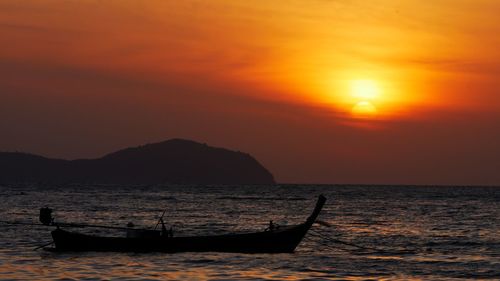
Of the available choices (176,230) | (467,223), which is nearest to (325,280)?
(176,230)

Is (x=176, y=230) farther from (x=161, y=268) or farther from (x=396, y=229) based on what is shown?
(x=161, y=268)

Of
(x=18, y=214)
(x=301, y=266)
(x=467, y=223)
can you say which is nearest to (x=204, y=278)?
(x=301, y=266)

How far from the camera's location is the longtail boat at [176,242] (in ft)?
139

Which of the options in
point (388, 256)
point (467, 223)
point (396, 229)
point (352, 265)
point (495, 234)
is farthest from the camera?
point (467, 223)

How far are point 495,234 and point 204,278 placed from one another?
37852mm

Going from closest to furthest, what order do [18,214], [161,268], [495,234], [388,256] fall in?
[161,268] < [388,256] < [495,234] < [18,214]

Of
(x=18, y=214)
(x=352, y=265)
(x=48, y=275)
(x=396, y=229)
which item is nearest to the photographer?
(x=48, y=275)

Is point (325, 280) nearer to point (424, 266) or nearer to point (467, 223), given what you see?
point (424, 266)

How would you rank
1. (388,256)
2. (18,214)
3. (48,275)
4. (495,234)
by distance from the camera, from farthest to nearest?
(18,214) → (495,234) → (388,256) → (48,275)

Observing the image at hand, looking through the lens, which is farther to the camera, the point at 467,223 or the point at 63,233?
the point at 467,223

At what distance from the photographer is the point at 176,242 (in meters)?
42.5

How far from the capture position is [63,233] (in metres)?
42.4

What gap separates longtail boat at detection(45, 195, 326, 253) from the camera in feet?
139

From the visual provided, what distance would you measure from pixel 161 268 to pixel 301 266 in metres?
7.04
